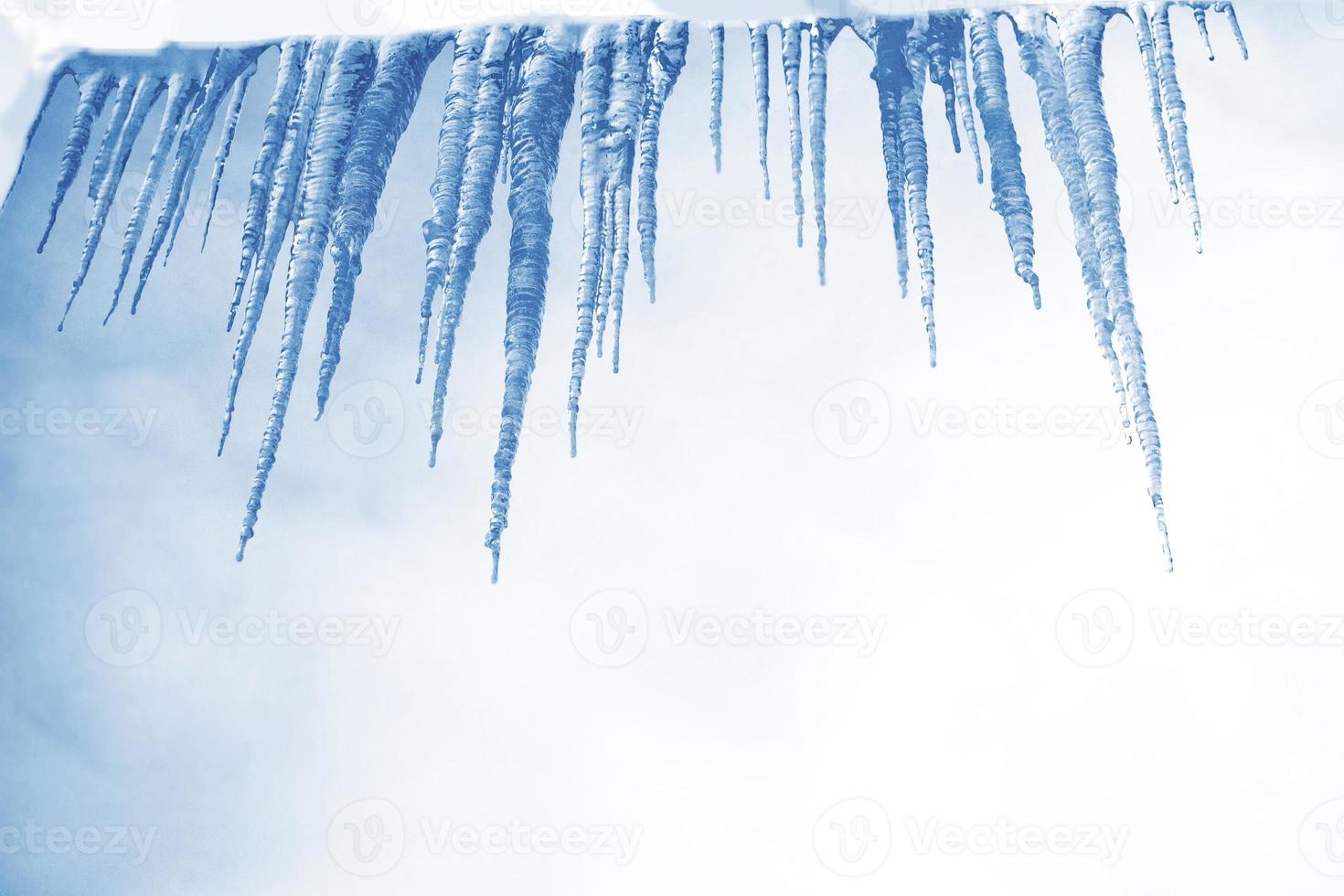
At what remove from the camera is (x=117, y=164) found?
10.8ft

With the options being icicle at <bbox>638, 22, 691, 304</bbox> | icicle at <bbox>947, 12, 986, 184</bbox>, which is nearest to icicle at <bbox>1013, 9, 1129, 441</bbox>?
icicle at <bbox>947, 12, 986, 184</bbox>

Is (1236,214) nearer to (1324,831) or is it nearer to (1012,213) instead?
(1012,213)

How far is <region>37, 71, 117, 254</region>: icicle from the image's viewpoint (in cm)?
336

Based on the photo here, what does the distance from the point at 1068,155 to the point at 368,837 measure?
2.81m

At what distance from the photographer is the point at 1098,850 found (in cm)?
268

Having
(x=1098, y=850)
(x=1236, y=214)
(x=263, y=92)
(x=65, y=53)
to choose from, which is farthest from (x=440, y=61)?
(x=1098, y=850)

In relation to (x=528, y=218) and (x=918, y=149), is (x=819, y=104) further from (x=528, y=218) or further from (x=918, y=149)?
(x=528, y=218)

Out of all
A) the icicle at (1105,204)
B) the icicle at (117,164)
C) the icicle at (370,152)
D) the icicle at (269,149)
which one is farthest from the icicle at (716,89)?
the icicle at (117,164)

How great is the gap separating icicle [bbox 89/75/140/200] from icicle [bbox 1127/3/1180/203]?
3151 mm

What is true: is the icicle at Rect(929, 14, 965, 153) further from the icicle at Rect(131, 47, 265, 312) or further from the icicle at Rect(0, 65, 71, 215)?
the icicle at Rect(0, 65, 71, 215)

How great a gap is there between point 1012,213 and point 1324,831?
180 cm

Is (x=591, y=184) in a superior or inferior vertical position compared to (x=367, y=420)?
superior

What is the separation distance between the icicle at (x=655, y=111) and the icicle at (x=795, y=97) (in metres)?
0.31

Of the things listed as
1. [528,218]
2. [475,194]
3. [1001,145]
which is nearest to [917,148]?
[1001,145]
